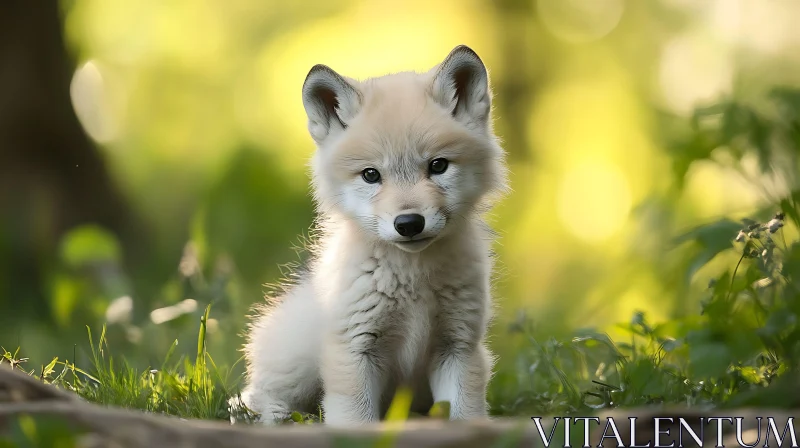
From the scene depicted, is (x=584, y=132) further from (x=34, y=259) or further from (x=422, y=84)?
(x=422, y=84)

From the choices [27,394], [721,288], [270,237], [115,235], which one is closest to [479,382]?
[721,288]

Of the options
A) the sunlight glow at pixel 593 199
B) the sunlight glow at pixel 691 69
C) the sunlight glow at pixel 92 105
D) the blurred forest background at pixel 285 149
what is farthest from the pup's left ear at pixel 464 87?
the sunlight glow at pixel 593 199

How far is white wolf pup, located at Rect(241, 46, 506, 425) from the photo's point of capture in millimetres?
3807

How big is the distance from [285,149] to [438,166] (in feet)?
39.2

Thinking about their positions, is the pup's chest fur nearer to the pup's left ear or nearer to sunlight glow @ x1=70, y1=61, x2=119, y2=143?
the pup's left ear

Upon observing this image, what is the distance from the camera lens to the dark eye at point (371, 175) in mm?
3869

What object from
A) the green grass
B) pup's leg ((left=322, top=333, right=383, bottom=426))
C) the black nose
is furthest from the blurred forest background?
pup's leg ((left=322, top=333, right=383, bottom=426))

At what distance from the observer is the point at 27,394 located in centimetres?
281

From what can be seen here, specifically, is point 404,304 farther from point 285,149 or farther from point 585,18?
point 585,18

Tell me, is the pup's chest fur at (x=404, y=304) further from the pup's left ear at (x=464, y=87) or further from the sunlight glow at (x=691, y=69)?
the sunlight glow at (x=691, y=69)

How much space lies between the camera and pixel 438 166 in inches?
152

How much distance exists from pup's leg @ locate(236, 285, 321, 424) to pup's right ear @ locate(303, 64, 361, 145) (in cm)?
86

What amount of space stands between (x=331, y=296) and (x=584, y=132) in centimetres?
1225

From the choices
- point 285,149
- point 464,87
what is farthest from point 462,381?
point 285,149
